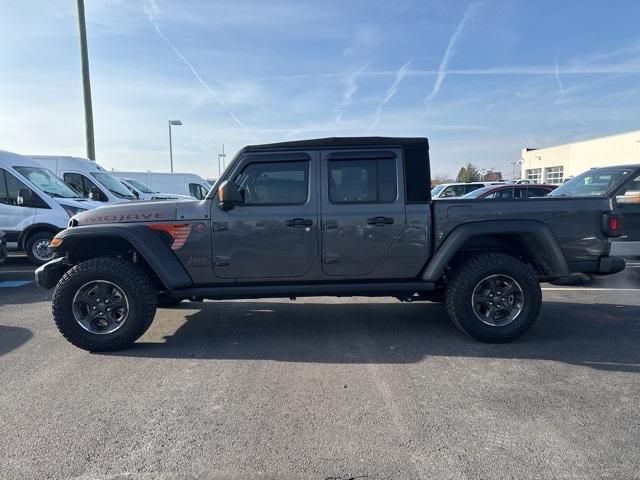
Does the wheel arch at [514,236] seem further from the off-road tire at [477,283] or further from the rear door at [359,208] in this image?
the rear door at [359,208]

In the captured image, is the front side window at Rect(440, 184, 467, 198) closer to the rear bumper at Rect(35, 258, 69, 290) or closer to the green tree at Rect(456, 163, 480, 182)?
the rear bumper at Rect(35, 258, 69, 290)

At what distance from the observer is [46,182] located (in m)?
10.2

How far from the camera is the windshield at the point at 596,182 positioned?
7445 millimetres

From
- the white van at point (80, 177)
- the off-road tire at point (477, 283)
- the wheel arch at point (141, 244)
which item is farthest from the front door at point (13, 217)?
the off-road tire at point (477, 283)

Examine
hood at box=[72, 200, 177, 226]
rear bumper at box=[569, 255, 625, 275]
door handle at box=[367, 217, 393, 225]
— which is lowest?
rear bumper at box=[569, 255, 625, 275]

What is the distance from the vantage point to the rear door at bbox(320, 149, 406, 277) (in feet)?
15.1

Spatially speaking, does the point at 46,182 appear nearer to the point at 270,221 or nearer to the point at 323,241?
the point at 270,221

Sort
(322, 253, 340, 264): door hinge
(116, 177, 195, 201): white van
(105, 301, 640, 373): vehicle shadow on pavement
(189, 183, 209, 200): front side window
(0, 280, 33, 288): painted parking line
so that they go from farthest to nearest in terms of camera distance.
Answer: (189, 183, 209, 200): front side window < (116, 177, 195, 201): white van < (0, 280, 33, 288): painted parking line < (322, 253, 340, 264): door hinge < (105, 301, 640, 373): vehicle shadow on pavement

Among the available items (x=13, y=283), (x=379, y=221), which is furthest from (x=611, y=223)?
(x=13, y=283)

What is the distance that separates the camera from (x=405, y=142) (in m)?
4.80

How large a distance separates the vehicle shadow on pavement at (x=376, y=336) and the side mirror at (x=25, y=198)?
5.56 meters

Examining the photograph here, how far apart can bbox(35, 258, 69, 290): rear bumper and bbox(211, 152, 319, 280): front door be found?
170 cm

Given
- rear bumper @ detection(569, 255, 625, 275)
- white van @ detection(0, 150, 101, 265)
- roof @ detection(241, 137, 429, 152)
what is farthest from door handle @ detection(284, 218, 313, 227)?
white van @ detection(0, 150, 101, 265)

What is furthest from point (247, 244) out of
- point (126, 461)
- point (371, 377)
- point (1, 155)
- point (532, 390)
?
point (1, 155)
